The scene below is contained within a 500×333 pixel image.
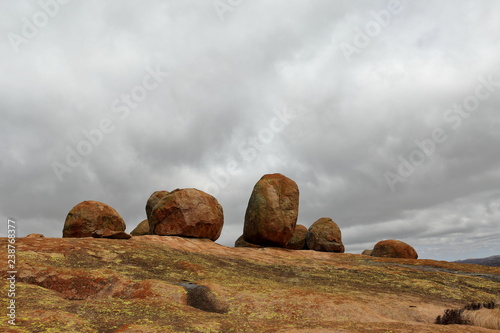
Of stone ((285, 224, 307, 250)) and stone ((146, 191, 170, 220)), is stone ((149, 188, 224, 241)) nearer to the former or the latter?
stone ((146, 191, 170, 220))

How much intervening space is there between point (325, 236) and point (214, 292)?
3936 centimetres

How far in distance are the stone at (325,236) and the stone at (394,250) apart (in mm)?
5520

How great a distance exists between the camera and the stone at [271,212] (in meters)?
37.0

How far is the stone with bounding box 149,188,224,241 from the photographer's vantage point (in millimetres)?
33250

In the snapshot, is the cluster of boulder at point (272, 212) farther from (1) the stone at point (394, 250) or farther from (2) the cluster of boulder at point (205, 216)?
(1) the stone at point (394, 250)

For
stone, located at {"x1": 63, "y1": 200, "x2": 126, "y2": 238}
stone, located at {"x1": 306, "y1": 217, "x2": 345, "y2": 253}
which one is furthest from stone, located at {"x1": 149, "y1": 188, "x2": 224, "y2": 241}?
stone, located at {"x1": 306, "y1": 217, "x2": 345, "y2": 253}

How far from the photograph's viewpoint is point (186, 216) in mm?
33469

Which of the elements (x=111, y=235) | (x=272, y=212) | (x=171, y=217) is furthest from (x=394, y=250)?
(x=111, y=235)

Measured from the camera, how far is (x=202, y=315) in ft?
34.2

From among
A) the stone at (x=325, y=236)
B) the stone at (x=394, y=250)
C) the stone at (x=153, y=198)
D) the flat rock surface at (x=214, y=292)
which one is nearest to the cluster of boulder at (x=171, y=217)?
the stone at (x=153, y=198)

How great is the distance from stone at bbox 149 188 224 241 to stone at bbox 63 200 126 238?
5048 millimetres

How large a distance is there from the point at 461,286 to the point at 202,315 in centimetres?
1796

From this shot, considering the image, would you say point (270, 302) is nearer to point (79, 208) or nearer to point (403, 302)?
point (403, 302)

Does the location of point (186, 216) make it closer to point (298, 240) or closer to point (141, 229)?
point (141, 229)
